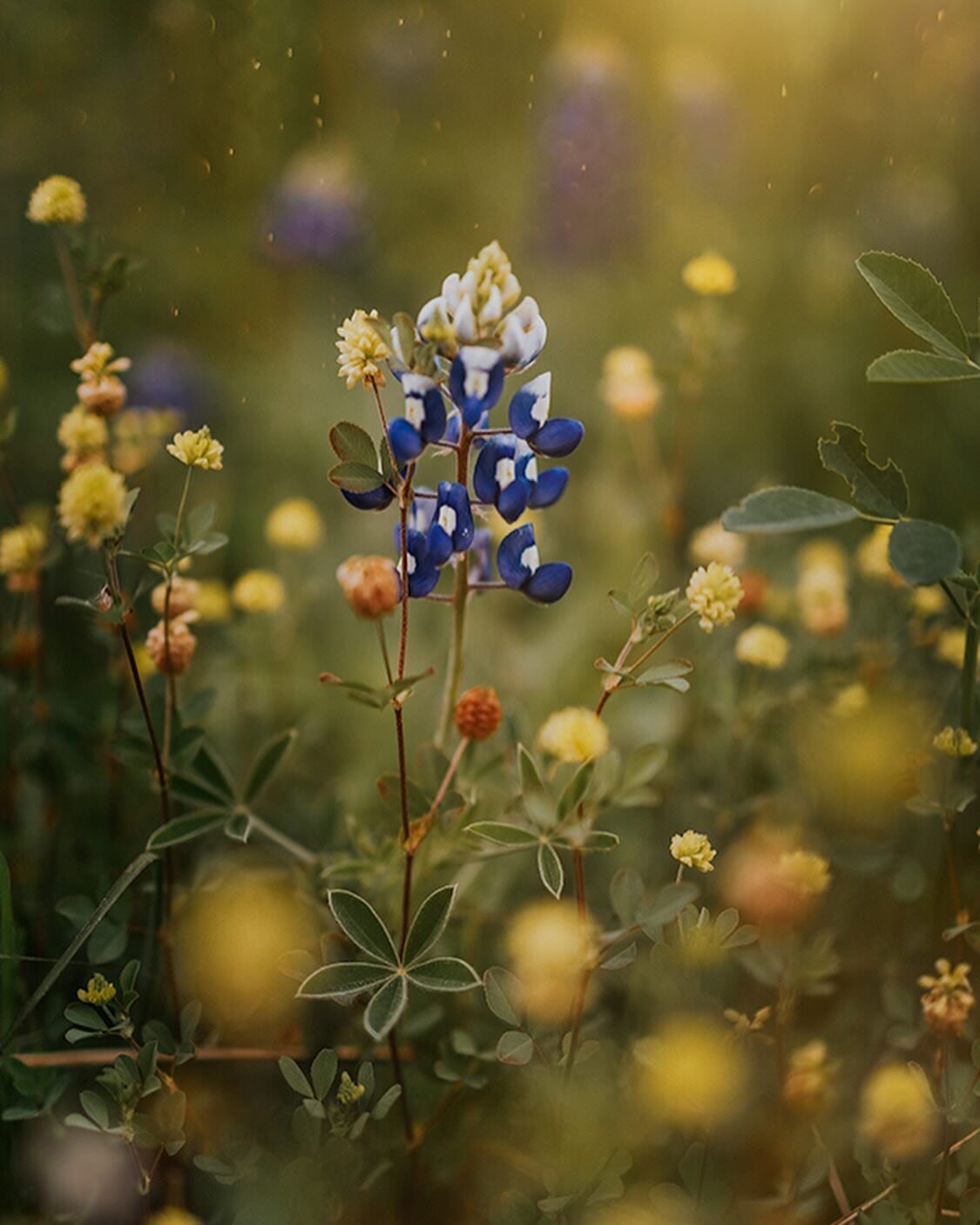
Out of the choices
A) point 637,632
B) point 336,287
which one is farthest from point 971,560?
point 336,287

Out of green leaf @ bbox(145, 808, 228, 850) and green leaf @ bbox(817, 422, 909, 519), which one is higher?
green leaf @ bbox(817, 422, 909, 519)

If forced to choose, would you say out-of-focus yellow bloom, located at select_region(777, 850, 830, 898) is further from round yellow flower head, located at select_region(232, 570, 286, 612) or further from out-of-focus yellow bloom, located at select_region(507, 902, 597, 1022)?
round yellow flower head, located at select_region(232, 570, 286, 612)

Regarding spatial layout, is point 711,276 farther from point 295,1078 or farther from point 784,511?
point 295,1078

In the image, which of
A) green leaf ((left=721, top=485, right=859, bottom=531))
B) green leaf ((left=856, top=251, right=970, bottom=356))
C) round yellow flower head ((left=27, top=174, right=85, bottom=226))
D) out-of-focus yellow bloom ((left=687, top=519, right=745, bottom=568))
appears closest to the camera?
green leaf ((left=721, top=485, right=859, bottom=531))

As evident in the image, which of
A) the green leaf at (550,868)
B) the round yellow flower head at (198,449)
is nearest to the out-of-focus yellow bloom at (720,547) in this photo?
the green leaf at (550,868)

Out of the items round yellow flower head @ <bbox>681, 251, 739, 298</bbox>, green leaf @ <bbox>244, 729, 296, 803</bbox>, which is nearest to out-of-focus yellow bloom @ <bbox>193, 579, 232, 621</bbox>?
green leaf @ <bbox>244, 729, 296, 803</bbox>

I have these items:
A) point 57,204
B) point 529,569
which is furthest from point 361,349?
point 57,204
